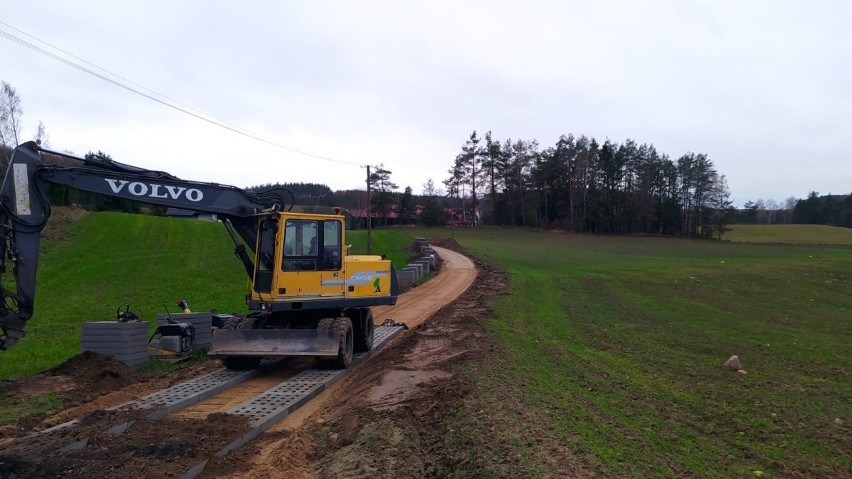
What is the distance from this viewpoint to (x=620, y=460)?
19.9 feet

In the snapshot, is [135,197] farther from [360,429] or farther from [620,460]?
[620,460]

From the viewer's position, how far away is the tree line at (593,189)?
9225 cm

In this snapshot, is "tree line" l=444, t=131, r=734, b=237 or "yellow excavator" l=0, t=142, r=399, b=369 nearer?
"yellow excavator" l=0, t=142, r=399, b=369

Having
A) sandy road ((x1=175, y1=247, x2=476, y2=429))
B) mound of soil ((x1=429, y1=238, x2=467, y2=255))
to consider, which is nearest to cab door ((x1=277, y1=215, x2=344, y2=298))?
sandy road ((x1=175, y1=247, x2=476, y2=429))

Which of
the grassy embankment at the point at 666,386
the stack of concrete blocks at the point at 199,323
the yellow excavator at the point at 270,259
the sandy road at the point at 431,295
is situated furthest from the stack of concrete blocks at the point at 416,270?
the yellow excavator at the point at 270,259

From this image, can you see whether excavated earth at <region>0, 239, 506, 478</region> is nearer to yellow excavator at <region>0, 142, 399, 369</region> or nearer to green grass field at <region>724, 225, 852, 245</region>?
yellow excavator at <region>0, 142, 399, 369</region>

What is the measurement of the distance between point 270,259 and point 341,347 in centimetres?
216

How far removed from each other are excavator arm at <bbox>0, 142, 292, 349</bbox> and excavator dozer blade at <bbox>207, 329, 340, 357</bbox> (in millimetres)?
2229

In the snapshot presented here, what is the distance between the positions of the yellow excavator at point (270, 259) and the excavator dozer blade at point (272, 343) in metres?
0.02

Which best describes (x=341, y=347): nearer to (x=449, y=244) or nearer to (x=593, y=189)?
(x=449, y=244)

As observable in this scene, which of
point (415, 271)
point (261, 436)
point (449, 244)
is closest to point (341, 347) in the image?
point (261, 436)

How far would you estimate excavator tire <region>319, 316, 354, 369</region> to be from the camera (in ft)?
37.3

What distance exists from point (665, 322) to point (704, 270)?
985 inches

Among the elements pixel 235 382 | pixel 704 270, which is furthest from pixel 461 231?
pixel 235 382
